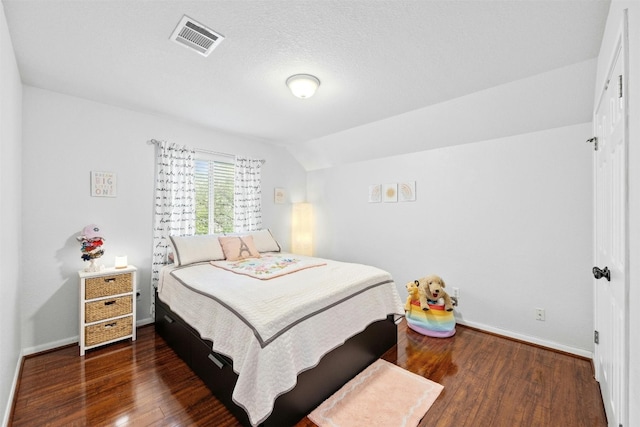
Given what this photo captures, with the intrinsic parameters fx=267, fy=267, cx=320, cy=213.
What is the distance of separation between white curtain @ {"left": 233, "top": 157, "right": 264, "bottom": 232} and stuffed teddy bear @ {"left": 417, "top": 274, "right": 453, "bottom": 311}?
252 cm

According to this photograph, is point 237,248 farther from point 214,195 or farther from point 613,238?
point 613,238

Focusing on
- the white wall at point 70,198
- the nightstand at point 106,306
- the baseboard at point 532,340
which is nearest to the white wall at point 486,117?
the baseboard at point 532,340

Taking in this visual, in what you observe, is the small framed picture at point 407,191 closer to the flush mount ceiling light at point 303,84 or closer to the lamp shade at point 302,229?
the lamp shade at point 302,229

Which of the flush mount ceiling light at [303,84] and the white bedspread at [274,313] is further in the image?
the flush mount ceiling light at [303,84]

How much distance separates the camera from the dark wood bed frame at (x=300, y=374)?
165cm

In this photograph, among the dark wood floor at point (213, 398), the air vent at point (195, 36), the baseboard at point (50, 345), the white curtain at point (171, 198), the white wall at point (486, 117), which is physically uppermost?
the air vent at point (195, 36)

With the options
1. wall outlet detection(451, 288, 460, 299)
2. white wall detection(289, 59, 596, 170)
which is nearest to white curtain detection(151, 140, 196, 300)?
white wall detection(289, 59, 596, 170)

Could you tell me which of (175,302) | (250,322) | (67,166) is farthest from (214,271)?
(67,166)

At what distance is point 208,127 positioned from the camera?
3.57 meters

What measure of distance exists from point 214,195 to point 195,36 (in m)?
2.32

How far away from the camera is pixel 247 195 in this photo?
4.04 meters

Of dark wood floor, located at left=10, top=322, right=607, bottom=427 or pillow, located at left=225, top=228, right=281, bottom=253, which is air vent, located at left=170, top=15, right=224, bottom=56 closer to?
pillow, located at left=225, top=228, right=281, bottom=253

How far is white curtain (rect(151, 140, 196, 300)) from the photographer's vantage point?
318 cm

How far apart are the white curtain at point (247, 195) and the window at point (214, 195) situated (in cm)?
9
